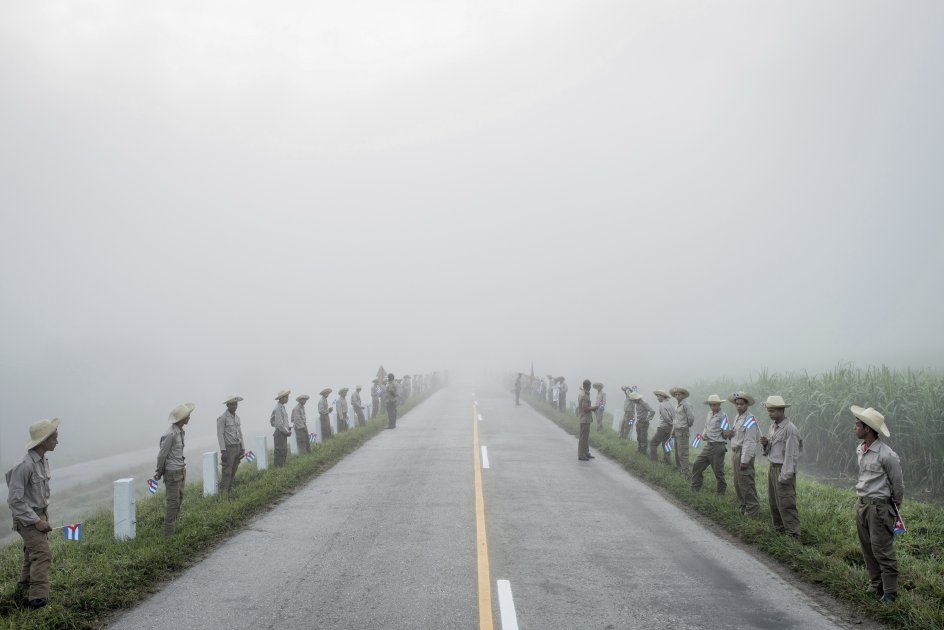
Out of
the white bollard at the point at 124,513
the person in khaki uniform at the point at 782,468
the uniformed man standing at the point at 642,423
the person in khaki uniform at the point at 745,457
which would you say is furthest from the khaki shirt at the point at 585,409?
the white bollard at the point at 124,513

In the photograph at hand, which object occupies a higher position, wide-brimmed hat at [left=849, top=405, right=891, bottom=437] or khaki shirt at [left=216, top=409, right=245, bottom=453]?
wide-brimmed hat at [left=849, top=405, right=891, bottom=437]

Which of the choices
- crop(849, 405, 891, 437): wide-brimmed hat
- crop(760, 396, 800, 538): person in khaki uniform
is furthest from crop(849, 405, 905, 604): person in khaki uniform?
crop(760, 396, 800, 538): person in khaki uniform

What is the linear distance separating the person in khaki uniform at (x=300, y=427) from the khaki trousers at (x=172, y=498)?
656 cm

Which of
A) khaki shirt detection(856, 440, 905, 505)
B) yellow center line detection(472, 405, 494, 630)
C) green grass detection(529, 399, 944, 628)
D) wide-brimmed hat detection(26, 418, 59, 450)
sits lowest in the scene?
green grass detection(529, 399, 944, 628)

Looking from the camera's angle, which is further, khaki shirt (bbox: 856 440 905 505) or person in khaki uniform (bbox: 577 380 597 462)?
person in khaki uniform (bbox: 577 380 597 462)

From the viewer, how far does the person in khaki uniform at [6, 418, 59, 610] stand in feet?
17.9

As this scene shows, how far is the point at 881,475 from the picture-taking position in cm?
561

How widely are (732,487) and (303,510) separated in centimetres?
796

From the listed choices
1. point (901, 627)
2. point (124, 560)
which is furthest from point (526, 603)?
point (124, 560)

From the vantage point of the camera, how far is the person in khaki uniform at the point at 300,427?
14.5m

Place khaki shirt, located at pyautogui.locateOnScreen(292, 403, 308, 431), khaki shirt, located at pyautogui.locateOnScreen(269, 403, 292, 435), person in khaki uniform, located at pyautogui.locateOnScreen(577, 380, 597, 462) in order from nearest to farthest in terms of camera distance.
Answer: khaki shirt, located at pyautogui.locateOnScreen(269, 403, 292, 435)
person in khaki uniform, located at pyautogui.locateOnScreen(577, 380, 597, 462)
khaki shirt, located at pyautogui.locateOnScreen(292, 403, 308, 431)

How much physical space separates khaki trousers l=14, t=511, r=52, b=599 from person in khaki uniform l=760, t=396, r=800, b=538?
27.9 feet

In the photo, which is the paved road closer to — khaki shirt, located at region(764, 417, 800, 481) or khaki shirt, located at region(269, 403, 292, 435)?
khaki shirt, located at region(764, 417, 800, 481)

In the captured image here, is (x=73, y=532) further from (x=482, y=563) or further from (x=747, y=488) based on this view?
(x=747, y=488)
